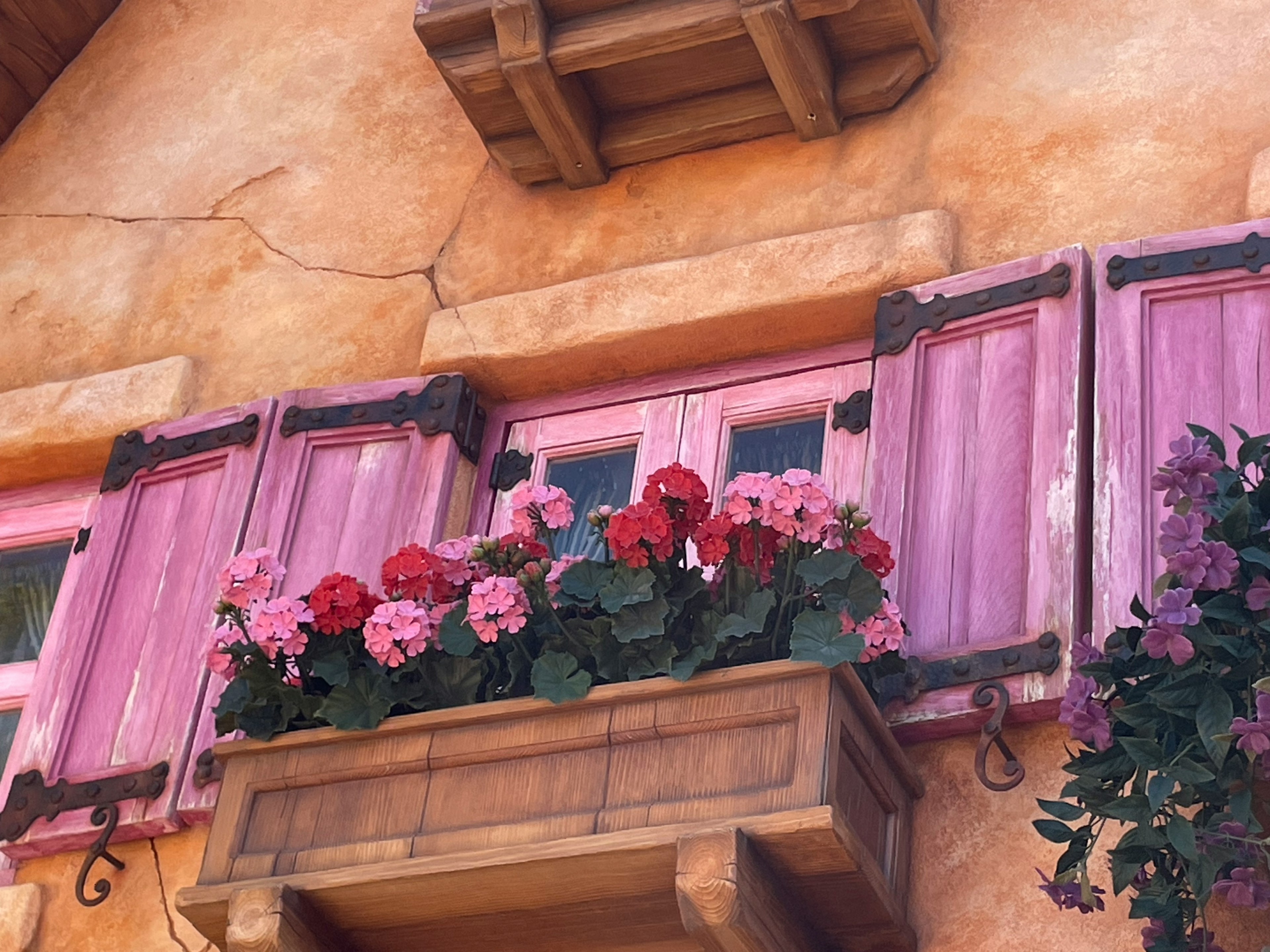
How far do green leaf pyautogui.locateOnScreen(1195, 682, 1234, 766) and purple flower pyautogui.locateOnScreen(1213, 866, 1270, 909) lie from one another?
17cm

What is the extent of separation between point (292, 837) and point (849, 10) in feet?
7.43

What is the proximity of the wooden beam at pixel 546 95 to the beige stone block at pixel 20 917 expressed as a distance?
206 centimetres

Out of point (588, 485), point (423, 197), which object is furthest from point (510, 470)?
point (423, 197)

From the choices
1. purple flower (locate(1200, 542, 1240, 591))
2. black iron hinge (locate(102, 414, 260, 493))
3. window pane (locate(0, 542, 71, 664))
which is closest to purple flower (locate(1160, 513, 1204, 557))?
purple flower (locate(1200, 542, 1240, 591))

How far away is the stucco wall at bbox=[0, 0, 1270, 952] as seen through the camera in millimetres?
4316

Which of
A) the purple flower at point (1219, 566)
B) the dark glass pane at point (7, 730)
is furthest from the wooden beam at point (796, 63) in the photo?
the dark glass pane at point (7, 730)

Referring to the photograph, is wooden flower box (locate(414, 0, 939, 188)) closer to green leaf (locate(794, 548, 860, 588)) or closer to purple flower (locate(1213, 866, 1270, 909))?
green leaf (locate(794, 548, 860, 588))

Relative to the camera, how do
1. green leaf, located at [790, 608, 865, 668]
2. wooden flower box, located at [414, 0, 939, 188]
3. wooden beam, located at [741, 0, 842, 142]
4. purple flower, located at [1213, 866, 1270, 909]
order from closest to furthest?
purple flower, located at [1213, 866, 1270, 909] → green leaf, located at [790, 608, 865, 668] → wooden beam, located at [741, 0, 842, 142] → wooden flower box, located at [414, 0, 939, 188]

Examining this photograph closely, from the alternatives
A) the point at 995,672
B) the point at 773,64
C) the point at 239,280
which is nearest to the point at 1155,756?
the point at 995,672

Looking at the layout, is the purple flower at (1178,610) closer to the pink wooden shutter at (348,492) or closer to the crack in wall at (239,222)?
the pink wooden shutter at (348,492)

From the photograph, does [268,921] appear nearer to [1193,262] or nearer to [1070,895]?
[1070,895]

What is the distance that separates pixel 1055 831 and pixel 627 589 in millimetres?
841

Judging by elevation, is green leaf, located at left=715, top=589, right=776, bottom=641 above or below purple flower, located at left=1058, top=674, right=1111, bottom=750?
above

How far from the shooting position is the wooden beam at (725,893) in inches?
131
